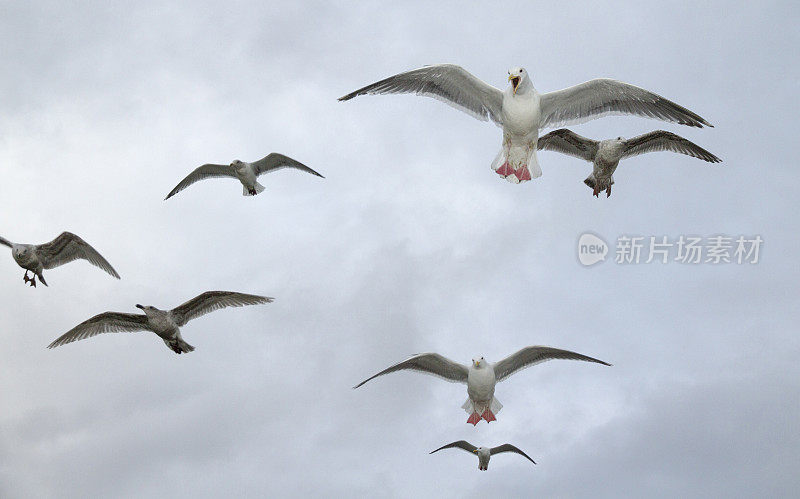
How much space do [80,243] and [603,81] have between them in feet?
40.2

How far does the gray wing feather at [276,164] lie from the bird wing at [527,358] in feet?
24.8

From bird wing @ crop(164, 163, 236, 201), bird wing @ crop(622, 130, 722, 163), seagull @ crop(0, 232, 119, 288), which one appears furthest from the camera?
bird wing @ crop(164, 163, 236, 201)

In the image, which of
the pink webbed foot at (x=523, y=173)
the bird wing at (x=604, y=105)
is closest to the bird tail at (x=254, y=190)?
the pink webbed foot at (x=523, y=173)

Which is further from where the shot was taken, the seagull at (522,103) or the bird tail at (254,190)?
the bird tail at (254,190)

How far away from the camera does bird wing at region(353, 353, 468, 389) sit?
1962 centimetres

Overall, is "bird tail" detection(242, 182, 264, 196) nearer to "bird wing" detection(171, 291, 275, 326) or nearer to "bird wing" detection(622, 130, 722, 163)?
"bird wing" detection(171, 291, 275, 326)

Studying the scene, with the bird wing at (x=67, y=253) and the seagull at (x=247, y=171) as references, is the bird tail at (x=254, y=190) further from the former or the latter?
the bird wing at (x=67, y=253)

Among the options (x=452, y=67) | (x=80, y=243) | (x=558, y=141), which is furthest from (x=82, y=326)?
(x=558, y=141)

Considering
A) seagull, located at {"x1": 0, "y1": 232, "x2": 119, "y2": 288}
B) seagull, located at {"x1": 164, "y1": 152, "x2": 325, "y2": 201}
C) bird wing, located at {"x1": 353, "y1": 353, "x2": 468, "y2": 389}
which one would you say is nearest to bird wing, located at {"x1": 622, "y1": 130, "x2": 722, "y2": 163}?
bird wing, located at {"x1": 353, "y1": 353, "x2": 468, "y2": 389}

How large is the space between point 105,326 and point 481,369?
8.55 m

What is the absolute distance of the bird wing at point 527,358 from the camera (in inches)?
770

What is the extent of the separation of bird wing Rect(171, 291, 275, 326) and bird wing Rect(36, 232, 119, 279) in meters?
2.33

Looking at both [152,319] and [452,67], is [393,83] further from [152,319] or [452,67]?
[152,319]

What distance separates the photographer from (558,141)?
22531mm
